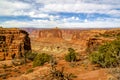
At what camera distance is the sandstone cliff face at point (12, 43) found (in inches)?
2908

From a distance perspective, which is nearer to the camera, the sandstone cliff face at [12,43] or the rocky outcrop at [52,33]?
the sandstone cliff face at [12,43]

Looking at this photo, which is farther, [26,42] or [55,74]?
[26,42]

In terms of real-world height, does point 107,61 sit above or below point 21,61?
above

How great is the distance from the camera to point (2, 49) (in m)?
74.0

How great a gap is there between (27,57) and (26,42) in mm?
10317

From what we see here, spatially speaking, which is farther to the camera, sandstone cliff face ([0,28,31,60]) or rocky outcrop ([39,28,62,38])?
rocky outcrop ([39,28,62,38])

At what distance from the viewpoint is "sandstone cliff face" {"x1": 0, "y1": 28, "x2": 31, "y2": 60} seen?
73875mm

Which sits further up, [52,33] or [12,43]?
[52,33]

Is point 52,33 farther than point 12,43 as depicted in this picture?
Yes

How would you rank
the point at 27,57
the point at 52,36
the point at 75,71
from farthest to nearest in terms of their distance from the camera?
the point at 52,36, the point at 27,57, the point at 75,71

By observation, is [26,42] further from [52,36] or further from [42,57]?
→ [52,36]

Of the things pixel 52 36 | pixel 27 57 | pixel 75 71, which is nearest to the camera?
pixel 75 71

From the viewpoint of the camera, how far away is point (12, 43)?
77.2 metres

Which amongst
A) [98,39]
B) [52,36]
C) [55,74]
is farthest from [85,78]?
[52,36]
